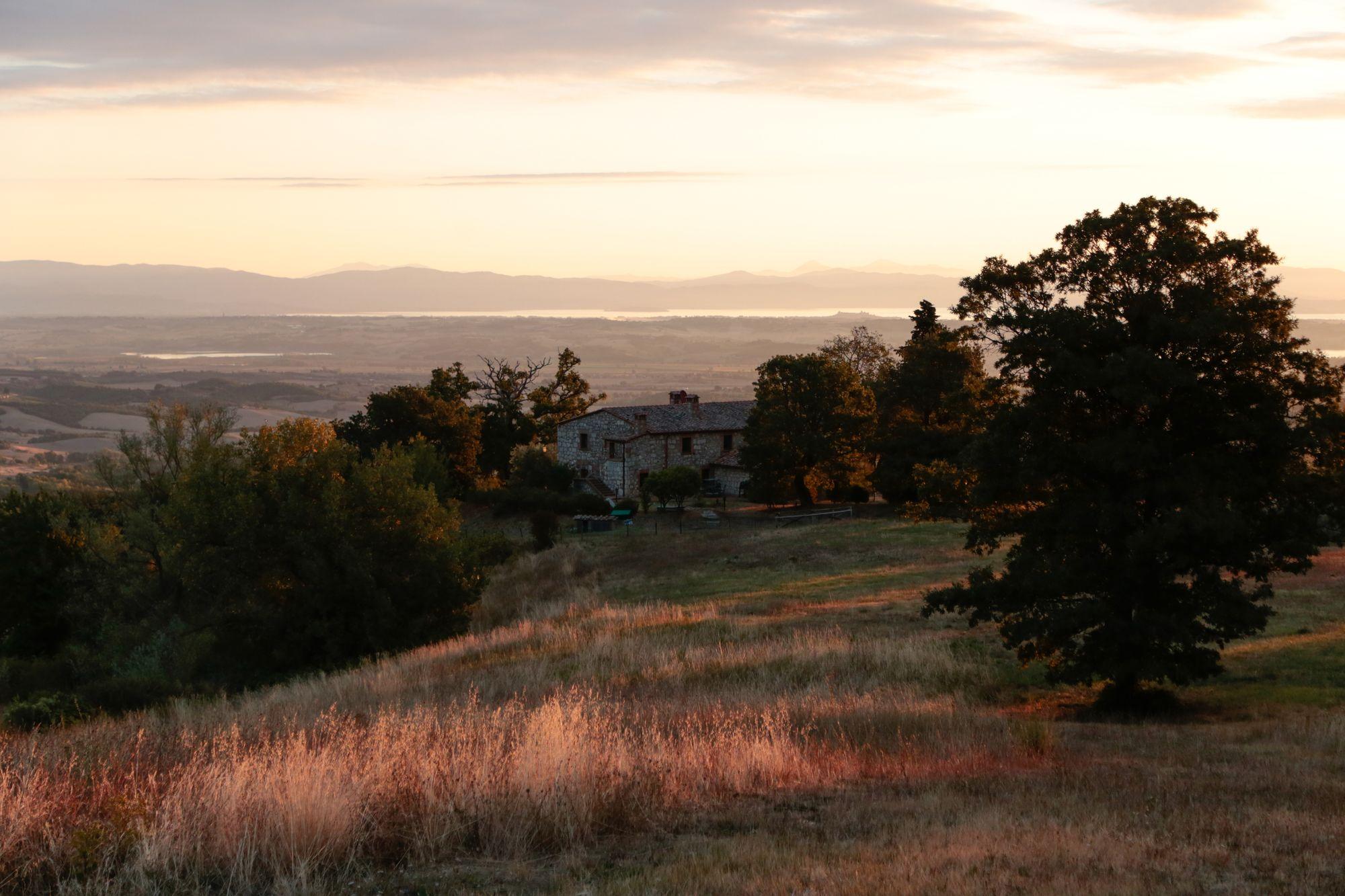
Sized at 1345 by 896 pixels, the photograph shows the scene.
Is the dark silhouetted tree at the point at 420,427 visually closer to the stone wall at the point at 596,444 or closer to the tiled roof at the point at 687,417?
the stone wall at the point at 596,444

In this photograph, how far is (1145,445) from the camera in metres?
16.1

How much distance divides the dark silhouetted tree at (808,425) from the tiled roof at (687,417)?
443 inches

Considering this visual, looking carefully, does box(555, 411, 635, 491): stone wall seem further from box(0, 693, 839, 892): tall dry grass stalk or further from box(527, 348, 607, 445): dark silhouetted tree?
box(0, 693, 839, 892): tall dry grass stalk

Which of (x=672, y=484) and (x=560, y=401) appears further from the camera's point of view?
(x=560, y=401)

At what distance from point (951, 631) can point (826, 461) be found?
42.2 metres

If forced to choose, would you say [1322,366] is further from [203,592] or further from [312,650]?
[203,592]

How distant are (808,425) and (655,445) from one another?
15.0 metres

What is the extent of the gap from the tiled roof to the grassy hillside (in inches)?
2397

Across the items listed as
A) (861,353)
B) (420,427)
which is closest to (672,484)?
(420,427)

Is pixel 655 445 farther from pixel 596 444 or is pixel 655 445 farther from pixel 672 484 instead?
pixel 672 484

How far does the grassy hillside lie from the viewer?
316 inches

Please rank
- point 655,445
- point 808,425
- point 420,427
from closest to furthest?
1. point 808,425
2. point 655,445
3. point 420,427

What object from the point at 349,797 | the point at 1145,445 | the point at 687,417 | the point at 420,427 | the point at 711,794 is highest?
the point at 1145,445

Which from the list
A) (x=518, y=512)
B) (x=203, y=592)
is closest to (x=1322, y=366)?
(x=203, y=592)
